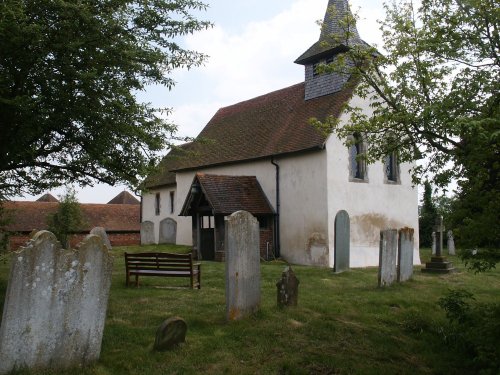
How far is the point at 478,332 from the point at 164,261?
289 inches

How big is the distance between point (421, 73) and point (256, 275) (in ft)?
16.6

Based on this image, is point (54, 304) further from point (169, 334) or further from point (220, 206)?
point (220, 206)

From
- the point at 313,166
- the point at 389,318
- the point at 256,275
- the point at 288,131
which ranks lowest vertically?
the point at 389,318

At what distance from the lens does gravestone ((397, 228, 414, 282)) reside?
14312mm

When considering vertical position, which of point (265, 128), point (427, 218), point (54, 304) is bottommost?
point (54, 304)

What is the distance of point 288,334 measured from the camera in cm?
830

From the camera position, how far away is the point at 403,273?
570 inches

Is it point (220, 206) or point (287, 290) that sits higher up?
point (220, 206)

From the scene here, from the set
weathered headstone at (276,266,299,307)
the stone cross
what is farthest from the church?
weathered headstone at (276,266,299,307)

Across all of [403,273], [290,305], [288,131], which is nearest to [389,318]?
[290,305]

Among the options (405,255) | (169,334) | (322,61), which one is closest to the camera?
(169,334)

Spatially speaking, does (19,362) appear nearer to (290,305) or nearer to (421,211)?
(290,305)

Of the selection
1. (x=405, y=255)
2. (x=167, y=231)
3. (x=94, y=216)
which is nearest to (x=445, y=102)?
(x=405, y=255)

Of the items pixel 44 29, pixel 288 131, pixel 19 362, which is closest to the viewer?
pixel 19 362
